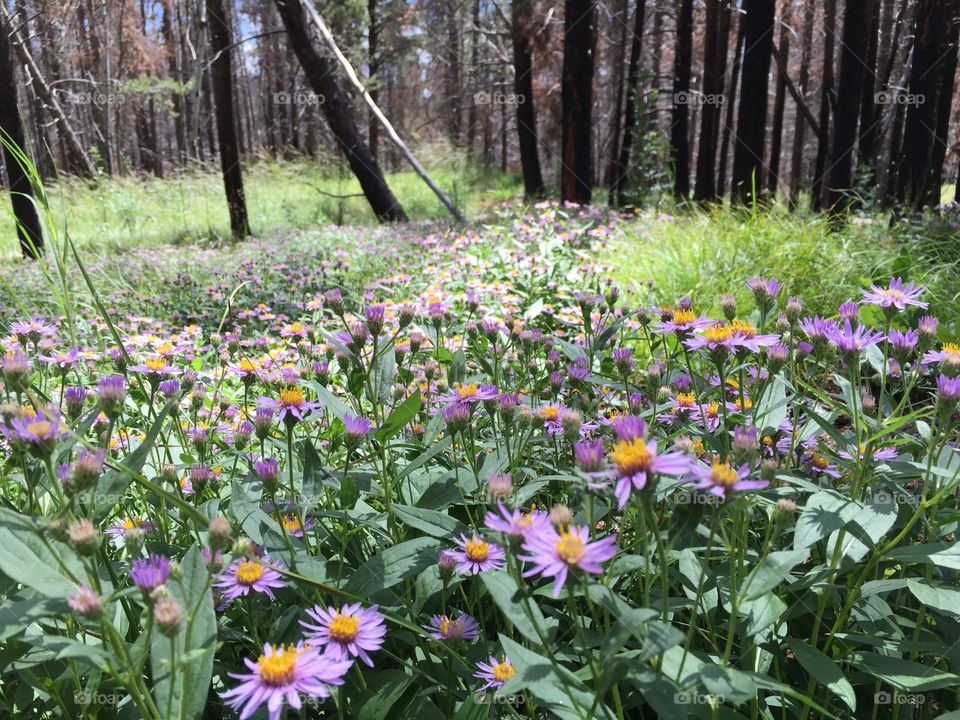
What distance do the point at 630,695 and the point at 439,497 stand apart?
42cm

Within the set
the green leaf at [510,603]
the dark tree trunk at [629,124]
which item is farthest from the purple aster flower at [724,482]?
the dark tree trunk at [629,124]

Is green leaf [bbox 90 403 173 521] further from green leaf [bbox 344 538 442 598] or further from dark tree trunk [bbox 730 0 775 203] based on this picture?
dark tree trunk [bbox 730 0 775 203]

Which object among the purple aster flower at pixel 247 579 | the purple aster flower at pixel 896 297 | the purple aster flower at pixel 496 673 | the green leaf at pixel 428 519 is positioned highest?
the purple aster flower at pixel 896 297

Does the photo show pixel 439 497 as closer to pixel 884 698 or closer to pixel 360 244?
pixel 884 698

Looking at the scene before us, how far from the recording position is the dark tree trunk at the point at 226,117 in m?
7.87

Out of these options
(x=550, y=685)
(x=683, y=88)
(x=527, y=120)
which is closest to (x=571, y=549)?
(x=550, y=685)

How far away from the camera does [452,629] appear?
1016mm

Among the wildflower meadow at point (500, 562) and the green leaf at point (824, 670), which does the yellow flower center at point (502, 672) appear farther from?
the green leaf at point (824, 670)

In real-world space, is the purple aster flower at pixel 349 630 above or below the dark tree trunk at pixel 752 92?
below

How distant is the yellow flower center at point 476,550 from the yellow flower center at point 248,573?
0.99 ft

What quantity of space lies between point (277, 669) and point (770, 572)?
2.01ft

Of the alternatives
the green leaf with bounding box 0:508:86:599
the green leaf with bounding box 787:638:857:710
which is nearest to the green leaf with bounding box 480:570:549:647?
the green leaf with bounding box 787:638:857:710

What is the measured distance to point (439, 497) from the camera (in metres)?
1.17

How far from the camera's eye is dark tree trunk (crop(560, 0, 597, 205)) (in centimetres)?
A: 830
